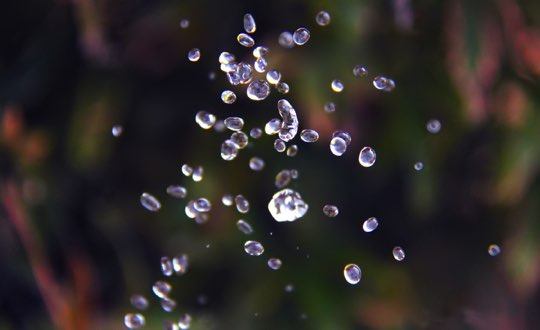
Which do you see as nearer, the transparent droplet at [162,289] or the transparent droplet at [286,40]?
the transparent droplet at [286,40]

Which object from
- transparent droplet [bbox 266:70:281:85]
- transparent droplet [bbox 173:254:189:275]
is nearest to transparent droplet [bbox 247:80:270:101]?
transparent droplet [bbox 266:70:281:85]

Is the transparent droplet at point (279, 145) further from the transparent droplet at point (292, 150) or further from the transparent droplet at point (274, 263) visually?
the transparent droplet at point (274, 263)

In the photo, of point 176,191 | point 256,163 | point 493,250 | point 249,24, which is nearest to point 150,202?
point 176,191

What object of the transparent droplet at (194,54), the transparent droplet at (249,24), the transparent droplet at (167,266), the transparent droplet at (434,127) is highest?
the transparent droplet at (434,127)

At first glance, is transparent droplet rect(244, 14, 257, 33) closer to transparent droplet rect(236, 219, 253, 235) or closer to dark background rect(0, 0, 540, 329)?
dark background rect(0, 0, 540, 329)

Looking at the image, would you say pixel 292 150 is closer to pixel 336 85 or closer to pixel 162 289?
pixel 336 85

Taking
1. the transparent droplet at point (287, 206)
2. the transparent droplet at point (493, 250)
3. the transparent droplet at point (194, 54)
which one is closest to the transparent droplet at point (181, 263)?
the transparent droplet at point (287, 206)

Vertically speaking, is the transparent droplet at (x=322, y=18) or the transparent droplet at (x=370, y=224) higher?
the transparent droplet at (x=322, y=18)
